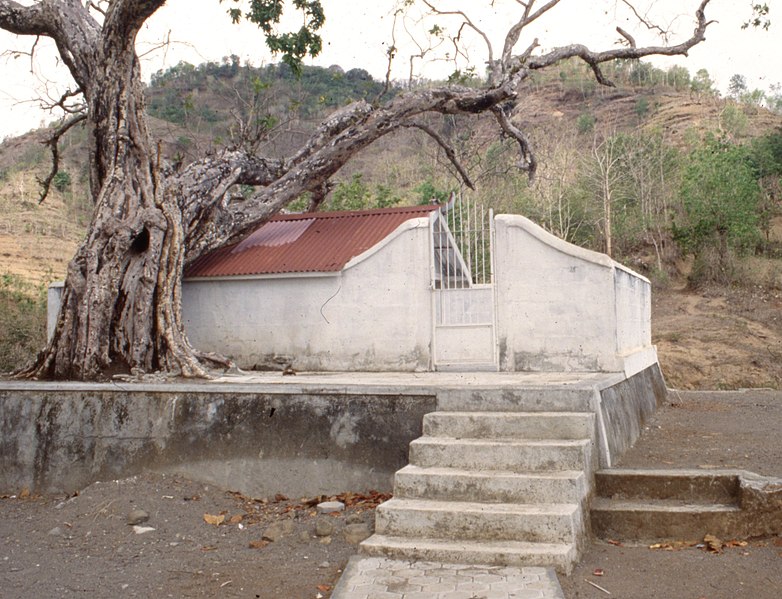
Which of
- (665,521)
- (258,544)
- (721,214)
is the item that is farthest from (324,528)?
(721,214)

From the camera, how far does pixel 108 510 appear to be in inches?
309

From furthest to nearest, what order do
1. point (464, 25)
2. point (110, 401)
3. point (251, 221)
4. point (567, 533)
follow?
point (464, 25)
point (251, 221)
point (110, 401)
point (567, 533)

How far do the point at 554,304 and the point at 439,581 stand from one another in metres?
5.74

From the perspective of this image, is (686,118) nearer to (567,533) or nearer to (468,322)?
(468,322)

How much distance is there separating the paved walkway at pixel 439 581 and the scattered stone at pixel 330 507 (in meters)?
1.49

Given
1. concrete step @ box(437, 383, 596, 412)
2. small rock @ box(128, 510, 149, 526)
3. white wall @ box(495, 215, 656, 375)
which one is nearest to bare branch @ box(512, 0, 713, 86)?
white wall @ box(495, 215, 656, 375)

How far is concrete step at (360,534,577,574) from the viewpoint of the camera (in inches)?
232

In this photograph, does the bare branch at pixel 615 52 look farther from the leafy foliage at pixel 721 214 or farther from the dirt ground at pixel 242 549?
the leafy foliage at pixel 721 214

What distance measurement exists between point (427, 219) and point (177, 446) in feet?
16.2

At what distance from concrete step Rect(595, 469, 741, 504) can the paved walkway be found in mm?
1756

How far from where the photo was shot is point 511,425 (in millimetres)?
7504

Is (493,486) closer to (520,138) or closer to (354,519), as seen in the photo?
(354,519)

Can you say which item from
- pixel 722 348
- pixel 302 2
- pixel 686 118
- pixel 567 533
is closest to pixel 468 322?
pixel 567 533

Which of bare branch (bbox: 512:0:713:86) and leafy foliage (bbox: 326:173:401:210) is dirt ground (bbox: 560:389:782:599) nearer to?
bare branch (bbox: 512:0:713:86)
